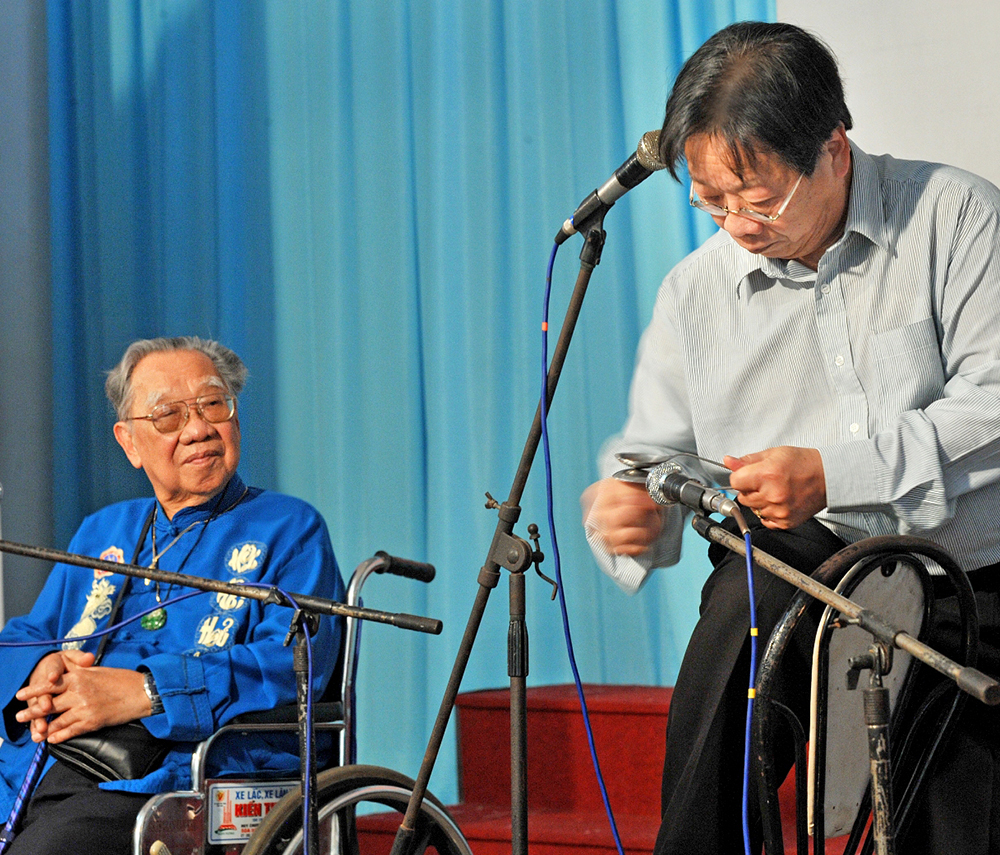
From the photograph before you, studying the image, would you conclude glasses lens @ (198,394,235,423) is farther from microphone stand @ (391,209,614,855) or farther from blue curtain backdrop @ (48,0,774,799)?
microphone stand @ (391,209,614,855)

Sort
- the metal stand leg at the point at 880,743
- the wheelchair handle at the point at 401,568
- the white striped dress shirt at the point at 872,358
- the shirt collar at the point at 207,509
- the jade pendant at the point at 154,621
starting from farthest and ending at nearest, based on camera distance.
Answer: the shirt collar at the point at 207,509
the jade pendant at the point at 154,621
the wheelchair handle at the point at 401,568
the white striped dress shirt at the point at 872,358
the metal stand leg at the point at 880,743

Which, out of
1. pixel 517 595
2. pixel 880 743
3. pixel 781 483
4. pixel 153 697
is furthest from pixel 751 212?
pixel 153 697

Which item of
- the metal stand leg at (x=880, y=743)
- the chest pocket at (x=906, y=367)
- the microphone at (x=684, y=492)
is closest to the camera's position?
the metal stand leg at (x=880, y=743)

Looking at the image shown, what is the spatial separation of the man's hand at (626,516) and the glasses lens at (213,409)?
3.69 feet

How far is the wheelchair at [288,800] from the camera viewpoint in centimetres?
176

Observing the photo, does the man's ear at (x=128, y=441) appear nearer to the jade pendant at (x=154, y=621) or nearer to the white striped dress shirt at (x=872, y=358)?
the jade pendant at (x=154, y=621)

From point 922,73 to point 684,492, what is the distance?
1.68 m

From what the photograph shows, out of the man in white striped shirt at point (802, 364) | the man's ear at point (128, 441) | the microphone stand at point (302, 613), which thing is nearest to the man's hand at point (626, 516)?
the man in white striped shirt at point (802, 364)

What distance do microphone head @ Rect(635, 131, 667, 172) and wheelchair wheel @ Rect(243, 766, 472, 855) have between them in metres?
0.99

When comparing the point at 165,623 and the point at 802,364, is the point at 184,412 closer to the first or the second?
the point at 165,623

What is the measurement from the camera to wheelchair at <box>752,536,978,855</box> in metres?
1.14

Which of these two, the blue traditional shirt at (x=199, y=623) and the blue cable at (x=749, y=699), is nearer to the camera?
the blue cable at (x=749, y=699)

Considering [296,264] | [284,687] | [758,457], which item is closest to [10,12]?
[296,264]

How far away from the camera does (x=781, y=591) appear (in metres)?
1.32
